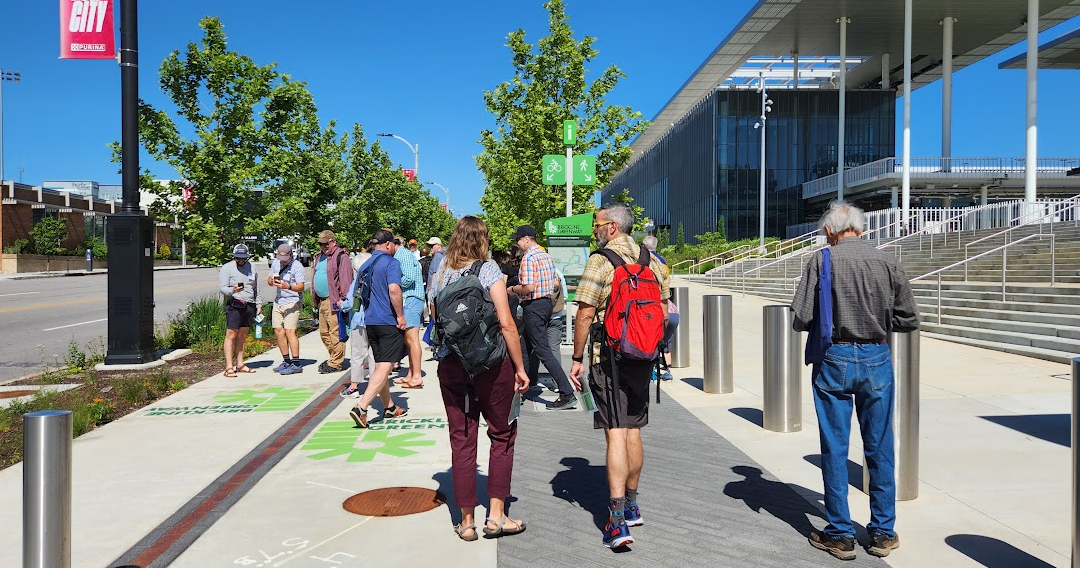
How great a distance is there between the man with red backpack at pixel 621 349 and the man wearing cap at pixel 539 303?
338cm

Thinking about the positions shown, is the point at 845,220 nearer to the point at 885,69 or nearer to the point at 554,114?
the point at 554,114

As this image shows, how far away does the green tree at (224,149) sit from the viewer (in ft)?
46.7

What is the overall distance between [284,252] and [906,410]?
785 centimetres

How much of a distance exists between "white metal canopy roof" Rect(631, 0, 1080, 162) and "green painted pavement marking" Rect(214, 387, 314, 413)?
37887 millimetres

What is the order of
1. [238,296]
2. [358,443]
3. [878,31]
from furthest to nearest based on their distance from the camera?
[878,31] → [238,296] → [358,443]

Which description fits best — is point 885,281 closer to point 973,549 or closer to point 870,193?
point 973,549

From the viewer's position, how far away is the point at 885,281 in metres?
4.17

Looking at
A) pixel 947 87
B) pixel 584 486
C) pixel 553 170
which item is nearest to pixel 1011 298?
pixel 553 170

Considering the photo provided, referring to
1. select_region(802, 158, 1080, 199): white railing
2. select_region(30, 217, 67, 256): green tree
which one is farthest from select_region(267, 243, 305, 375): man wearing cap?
select_region(30, 217, 67, 256): green tree

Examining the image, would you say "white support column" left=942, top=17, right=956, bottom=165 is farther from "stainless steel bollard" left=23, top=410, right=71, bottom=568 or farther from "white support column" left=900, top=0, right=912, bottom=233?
"stainless steel bollard" left=23, top=410, right=71, bottom=568

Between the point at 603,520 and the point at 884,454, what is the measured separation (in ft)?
5.29

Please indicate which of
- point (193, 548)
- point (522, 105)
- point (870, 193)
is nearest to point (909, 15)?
point (870, 193)

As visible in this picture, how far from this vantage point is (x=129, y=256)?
11.0m

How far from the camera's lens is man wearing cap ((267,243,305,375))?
10445 millimetres
